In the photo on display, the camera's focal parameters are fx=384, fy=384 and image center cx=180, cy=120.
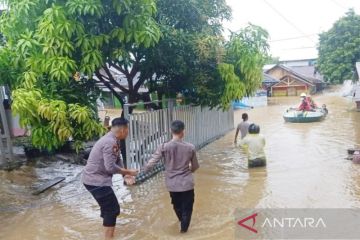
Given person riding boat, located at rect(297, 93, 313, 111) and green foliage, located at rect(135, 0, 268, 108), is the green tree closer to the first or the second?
green foliage, located at rect(135, 0, 268, 108)

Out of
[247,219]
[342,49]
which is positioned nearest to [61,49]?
[247,219]

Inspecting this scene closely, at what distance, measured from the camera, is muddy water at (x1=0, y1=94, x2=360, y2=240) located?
5.84 meters

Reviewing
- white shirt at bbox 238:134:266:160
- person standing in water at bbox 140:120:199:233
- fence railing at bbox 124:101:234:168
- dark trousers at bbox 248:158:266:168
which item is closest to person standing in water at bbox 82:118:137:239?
person standing in water at bbox 140:120:199:233

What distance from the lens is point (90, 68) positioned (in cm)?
667

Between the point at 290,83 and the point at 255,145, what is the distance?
4405cm

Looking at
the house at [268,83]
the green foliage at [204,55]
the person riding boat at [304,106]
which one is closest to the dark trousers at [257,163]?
the green foliage at [204,55]

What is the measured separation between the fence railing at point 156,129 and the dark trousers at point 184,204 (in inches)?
115

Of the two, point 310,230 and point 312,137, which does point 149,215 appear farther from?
point 312,137

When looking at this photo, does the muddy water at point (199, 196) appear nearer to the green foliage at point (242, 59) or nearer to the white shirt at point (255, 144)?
the white shirt at point (255, 144)

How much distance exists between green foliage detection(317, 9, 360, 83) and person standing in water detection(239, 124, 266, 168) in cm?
2134

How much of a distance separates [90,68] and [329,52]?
1075 inches

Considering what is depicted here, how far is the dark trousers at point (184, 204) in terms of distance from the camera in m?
5.29

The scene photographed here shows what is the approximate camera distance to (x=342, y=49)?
93.8 ft

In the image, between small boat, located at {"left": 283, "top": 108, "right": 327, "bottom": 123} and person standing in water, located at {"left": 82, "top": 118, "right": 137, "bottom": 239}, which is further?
small boat, located at {"left": 283, "top": 108, "right": 327, "bottom": 123}
